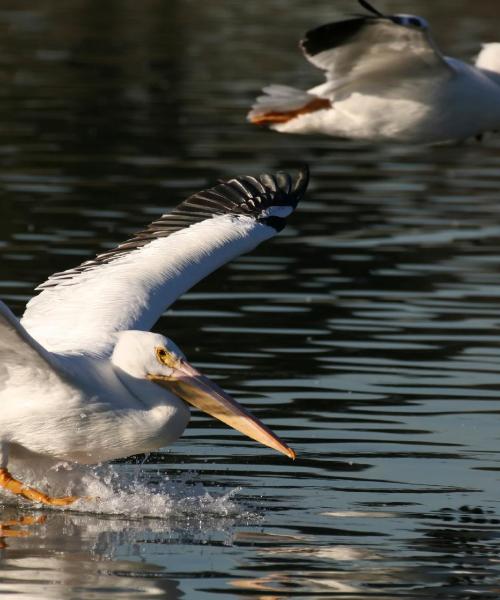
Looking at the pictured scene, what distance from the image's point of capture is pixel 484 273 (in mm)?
13070

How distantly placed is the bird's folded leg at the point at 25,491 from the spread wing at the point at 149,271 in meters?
0.58

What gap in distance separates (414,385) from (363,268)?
11.0ft

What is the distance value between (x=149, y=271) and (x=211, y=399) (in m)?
1.03

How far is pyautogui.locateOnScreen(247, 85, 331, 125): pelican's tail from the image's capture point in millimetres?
12844

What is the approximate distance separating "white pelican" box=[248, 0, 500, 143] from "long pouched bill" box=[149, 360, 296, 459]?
4.97 m

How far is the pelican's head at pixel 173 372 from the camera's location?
7625 mm

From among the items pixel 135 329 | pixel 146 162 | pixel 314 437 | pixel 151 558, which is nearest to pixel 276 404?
pixel 314 437

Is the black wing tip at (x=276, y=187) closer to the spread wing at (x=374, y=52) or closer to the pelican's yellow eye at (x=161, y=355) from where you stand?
the spread wing at (x=374, y=52)

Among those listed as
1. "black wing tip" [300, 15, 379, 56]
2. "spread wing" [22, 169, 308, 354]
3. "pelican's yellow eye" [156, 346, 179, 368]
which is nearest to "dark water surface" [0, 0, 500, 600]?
"pelican's yellow eye" [156, 346, 179, 368]

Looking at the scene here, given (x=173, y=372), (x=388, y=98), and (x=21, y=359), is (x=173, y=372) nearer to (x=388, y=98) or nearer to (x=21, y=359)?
(x=21, y=359)

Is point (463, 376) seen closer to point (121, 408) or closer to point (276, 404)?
point (276, 404)

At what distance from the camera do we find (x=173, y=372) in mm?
7633

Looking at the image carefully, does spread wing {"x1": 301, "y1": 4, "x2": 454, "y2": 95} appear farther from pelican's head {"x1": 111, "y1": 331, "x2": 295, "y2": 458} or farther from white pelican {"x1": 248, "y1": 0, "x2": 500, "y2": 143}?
pelican's head {"x1": 111, "y1": 331, "x2": 295, "y2": 458}

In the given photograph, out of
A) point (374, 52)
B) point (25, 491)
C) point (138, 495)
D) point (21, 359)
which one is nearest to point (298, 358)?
point (138, 495)
